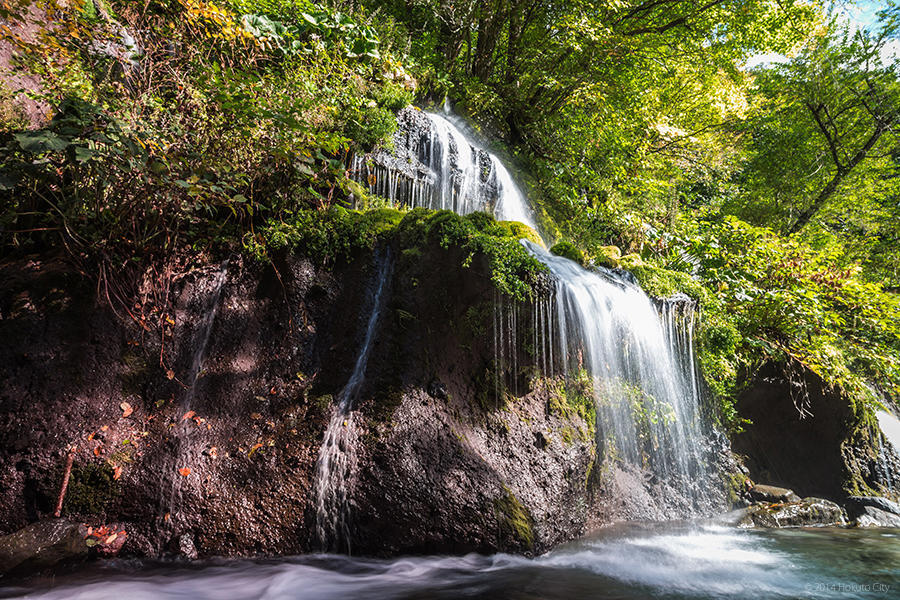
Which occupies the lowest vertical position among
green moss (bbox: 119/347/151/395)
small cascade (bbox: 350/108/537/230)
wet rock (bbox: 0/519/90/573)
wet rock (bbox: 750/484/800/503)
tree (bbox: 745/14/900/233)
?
wet rock (bbox: 750/484/800/503)

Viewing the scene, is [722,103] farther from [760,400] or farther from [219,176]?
[219,176]

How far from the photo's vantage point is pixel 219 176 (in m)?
3.63

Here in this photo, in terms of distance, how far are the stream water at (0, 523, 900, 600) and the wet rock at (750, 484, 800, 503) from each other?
1764mm

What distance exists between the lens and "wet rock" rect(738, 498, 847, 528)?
17.7 feet

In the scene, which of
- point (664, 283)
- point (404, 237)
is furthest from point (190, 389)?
point (664, 283)

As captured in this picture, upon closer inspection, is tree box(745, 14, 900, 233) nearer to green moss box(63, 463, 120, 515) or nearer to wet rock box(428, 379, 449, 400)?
wet rock box(428, 379, 449, 400)

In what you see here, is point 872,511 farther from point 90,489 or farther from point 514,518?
point 90,489

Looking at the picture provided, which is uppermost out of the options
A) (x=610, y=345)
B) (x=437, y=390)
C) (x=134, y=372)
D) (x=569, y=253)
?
(x=569, y=253)

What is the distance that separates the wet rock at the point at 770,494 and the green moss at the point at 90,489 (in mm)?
8302

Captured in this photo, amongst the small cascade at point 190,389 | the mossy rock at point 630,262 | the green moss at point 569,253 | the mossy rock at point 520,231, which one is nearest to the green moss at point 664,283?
the mossy rock at point 630,262

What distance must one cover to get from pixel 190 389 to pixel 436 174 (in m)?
4.85

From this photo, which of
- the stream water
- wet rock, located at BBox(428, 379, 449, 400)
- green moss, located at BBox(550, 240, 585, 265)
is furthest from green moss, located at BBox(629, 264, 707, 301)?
wet rock, located at BBox(428, 379, 449, 400)

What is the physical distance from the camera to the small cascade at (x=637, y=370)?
13.7 ft

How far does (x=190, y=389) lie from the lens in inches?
140
